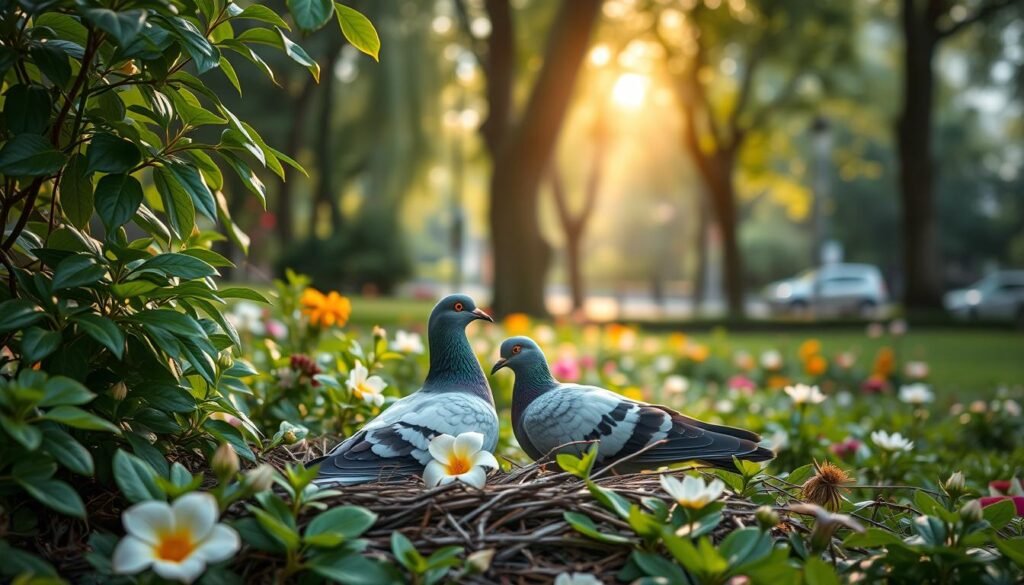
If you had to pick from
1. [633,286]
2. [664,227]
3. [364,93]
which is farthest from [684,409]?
[633,286]

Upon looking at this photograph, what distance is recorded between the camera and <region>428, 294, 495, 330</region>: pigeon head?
258 cm

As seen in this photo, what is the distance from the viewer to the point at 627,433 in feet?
7.66

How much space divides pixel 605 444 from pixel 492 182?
455 inches

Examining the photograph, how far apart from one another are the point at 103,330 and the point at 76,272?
141mm

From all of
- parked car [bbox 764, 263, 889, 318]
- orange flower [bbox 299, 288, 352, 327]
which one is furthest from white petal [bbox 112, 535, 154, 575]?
parked car [bbox 764, 263, 889, 318]

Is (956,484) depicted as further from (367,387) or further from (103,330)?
(103,330)

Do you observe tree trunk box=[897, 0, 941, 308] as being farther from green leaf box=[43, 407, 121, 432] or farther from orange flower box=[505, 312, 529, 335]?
green leaf box=[43, 407, 121, 432]

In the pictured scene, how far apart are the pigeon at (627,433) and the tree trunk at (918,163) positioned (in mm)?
19348

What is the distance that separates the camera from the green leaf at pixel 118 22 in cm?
146

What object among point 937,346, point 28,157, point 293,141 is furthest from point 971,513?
point 293,141

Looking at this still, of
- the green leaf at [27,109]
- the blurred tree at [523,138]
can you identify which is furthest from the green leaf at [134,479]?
the blurred tree at [523,138]

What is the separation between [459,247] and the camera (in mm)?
31719

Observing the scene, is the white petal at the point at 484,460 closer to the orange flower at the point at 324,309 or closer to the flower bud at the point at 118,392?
the flower bud at the point at 118,392

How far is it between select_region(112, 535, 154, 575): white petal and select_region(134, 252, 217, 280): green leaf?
55 centimetres
